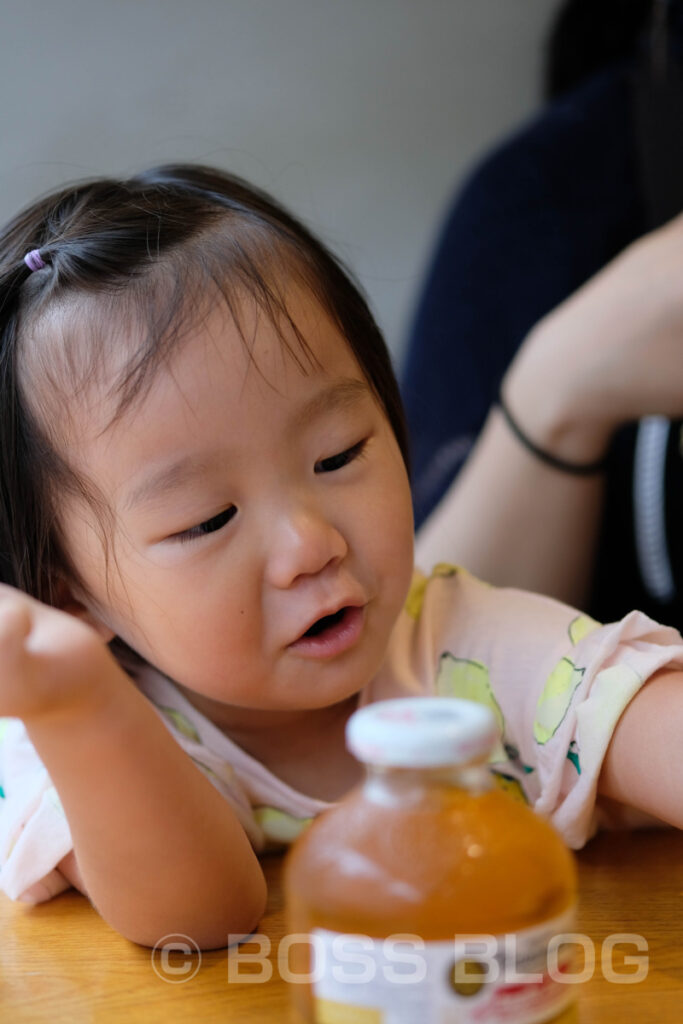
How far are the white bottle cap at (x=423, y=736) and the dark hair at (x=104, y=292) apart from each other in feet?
1.20

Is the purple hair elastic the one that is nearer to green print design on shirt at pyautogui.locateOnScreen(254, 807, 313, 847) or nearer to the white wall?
green print design on shirt at pyautogui.locateOnScreen(254, 807, 313, 847)

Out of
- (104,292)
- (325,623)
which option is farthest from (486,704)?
(104,292)

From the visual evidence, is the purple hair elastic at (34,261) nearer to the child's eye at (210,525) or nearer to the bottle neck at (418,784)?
the child's eye at (210,525)

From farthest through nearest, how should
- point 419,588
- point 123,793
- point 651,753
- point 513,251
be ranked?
point 513,251 → point 419,588 → point 651,753 → point 123,793

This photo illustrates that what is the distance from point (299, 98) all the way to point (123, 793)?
1.75m

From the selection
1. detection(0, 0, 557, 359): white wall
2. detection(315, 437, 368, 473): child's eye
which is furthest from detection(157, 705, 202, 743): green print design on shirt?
detection(0, 0, 557, 359): white wall

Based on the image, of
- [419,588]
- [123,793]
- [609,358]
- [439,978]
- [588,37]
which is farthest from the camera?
[588,37]

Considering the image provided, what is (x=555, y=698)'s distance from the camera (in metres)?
0.76

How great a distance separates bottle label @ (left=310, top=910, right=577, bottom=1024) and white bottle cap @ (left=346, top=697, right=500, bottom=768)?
60 mm

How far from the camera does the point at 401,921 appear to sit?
1.29ft

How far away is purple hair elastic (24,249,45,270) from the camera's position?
2.58ft

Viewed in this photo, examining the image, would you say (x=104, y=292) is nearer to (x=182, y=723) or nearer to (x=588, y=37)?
(x=182, y=723)

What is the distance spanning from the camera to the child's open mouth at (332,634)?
0.73 meters

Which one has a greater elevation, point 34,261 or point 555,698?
point 34,261
